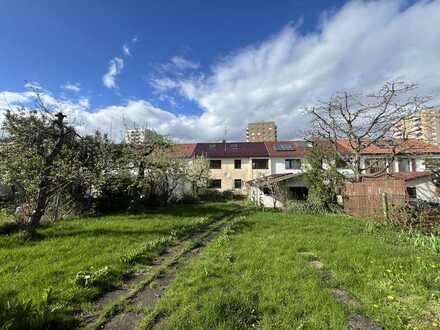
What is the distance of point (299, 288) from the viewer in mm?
4121

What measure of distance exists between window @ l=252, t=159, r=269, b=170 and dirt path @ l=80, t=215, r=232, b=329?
81.1 feet

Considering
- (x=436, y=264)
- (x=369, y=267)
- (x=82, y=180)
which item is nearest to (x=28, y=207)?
(x=82, y=180)

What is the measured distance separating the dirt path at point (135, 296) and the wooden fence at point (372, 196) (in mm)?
9267

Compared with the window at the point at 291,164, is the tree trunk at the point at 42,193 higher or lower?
lower

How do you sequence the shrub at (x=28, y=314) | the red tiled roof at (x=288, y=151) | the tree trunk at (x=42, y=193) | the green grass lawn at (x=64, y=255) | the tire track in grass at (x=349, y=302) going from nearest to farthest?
the shrub at (x=28, y=314) < the tire track in grass at (x=349, y=302) < the green grass lawn at (x=64, y=255) < the tree trunk at (x=42, y=193) < the red tiled roof at (x=288, y=151)

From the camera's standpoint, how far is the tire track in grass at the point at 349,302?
3.10 metres

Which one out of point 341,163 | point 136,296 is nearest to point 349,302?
point 136,296

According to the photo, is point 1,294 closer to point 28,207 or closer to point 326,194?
point 28,207

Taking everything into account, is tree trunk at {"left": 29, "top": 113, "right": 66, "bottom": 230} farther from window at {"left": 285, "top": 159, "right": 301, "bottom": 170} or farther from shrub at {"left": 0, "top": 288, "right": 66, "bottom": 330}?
window at {"left": 285, "top": 159, "right": 301, "bottom": 170}

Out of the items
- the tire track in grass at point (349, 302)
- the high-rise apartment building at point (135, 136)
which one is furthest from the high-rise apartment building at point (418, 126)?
the high-rise apartment building at point (135, 136)

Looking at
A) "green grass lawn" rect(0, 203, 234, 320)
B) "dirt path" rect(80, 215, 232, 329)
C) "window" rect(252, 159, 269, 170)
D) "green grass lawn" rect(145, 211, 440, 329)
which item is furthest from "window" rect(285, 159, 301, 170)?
"dirt path" rect(80, 215, 232, 329)

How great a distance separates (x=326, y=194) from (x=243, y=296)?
45.0 feet

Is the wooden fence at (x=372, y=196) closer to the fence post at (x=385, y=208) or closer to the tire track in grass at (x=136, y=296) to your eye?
the fence post at (x=385, y=208)

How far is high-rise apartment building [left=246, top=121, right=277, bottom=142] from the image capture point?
55438mm
